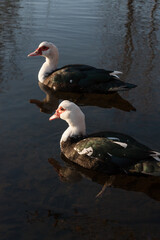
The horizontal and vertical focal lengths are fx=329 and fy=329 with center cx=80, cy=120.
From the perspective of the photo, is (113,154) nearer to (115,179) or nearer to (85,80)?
(115,179)

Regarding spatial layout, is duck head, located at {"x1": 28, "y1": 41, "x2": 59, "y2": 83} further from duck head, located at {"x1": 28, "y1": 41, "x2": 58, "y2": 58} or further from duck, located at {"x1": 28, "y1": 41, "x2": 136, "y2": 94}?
duck, located at {"x1": 28, "y1": 41, "x2": 136, "y2": 94}

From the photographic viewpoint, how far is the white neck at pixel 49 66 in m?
8.58

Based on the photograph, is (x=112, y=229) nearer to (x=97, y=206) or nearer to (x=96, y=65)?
(x=97, y=206)

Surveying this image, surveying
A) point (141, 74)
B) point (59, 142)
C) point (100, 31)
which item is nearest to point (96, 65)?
point (141, 74)

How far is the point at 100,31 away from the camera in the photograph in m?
12.4

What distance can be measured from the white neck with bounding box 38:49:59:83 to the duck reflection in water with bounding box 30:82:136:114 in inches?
9.4

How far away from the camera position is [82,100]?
790cm

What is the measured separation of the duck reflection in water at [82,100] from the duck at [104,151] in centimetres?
178

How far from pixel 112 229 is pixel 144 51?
24.5 feet

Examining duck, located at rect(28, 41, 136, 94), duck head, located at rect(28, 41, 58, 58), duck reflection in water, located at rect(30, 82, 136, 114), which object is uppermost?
duck head, located at rect(28, 41, 58, 58)

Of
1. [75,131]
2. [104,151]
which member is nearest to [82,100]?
[75,131]

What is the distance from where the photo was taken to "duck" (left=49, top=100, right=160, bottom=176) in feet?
16.4

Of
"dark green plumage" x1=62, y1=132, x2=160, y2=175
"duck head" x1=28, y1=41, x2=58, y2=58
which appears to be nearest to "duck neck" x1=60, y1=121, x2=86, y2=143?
"dark green plumage" x1=62, y1=132, x2=160, y2=175

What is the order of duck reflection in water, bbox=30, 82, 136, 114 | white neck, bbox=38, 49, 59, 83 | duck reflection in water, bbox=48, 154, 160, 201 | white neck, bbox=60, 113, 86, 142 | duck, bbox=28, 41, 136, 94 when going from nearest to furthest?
duck reflection in water, bbox=48, 154, 160, 201 → white neck, bbox=60, 113, 86, 142 → duck reflection in water, bbox=30, 82, 136, 114 → duck, bbox=28, 41, 136, 94 → white neck, bbox=38, 49, 59, 83
